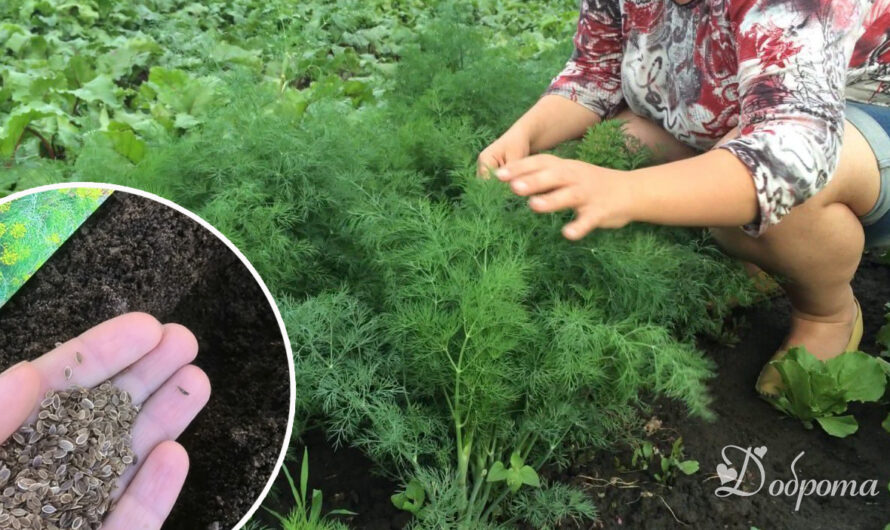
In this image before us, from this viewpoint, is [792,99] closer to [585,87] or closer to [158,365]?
[585,87]

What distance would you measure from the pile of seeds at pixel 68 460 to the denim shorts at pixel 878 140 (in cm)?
184

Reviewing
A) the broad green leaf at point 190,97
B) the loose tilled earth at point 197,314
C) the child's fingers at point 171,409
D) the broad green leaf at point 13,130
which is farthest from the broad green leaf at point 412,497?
the broad green leaf at point 190,97

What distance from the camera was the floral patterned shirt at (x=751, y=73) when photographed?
5.39 feet

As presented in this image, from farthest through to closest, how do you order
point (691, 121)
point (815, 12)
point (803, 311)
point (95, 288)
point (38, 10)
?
point (38, 10) < point (803, 311) < point (691, 121) < point (815, 12) < point (95, 288)

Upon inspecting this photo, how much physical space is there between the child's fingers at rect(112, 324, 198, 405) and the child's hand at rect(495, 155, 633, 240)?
647 millimetres

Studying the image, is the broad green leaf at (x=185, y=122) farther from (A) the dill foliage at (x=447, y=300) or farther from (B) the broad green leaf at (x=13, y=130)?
(A) the dill foliage at (x=447, y=300)

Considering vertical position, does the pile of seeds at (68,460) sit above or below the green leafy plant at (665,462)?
above

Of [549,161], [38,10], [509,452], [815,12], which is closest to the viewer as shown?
[549,161]

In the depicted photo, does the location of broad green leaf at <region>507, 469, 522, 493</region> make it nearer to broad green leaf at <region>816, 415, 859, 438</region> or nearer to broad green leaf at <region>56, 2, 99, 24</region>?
broad green leaf at <region>816, 415, 859, 438</region>

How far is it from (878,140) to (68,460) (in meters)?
1.97

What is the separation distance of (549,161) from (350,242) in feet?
2.24

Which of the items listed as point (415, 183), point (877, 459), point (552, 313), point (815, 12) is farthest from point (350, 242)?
point (877, 459)

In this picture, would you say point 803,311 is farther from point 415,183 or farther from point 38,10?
point 38,10

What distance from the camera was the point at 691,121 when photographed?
2.14 meters
